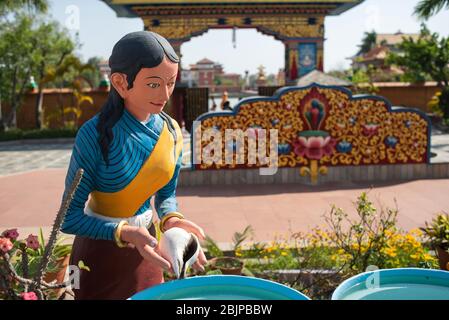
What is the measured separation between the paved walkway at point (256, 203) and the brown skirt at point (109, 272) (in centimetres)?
388

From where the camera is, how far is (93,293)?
7.47 feet

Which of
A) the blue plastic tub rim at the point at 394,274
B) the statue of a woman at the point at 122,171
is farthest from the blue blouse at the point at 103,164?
the blue plastic tub rim at the point at 394,274

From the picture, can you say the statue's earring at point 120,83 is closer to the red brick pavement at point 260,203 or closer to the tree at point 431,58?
the red brick pavement at point 260,203

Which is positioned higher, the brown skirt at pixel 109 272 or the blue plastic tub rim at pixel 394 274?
the blue plastic tub rim at pixel 394 274

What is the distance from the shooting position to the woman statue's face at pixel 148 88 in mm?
2271

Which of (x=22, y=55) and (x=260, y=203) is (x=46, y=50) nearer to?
(x=22, y=55)

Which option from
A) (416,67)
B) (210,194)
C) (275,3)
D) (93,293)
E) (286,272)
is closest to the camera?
(93,293)

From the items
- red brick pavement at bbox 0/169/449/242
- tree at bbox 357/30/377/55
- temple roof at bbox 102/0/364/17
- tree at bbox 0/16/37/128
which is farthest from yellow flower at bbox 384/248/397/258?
tree at bbox 357/30/377/55

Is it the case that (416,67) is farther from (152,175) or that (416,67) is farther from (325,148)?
(152,175)

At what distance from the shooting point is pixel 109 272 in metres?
2.27

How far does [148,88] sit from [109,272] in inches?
34.7

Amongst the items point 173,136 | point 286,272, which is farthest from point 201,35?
point 173,136

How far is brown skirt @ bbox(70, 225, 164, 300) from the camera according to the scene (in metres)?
2.27
